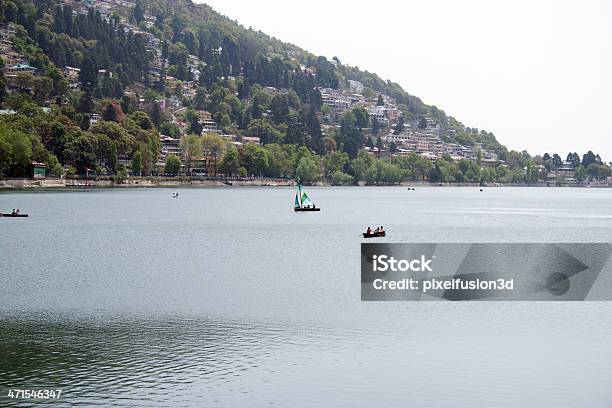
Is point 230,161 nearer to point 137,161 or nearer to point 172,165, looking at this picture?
point 172,165

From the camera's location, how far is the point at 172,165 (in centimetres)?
18575

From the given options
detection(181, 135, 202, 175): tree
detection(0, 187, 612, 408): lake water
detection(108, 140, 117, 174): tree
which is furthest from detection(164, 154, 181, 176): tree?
detection(0, 187, 612, 408): lake water

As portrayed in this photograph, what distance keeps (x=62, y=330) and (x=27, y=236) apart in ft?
110

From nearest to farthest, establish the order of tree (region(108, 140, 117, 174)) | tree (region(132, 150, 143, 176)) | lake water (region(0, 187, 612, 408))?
lake water (region(0, 187, 612, 408)) < tree (region(108, 140, 117, 174)) < tree (region(132, 150, 143, 176))

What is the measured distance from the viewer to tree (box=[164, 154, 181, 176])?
7293 inches

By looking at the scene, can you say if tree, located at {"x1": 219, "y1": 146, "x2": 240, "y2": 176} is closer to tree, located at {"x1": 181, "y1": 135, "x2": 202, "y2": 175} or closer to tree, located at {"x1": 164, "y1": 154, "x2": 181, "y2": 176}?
tree, located at {"x1": 181, "y1": 135, "x2": 202, "y2": 175}

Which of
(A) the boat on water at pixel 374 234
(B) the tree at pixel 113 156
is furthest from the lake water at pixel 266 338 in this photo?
(B) the tree at pixel 113 156

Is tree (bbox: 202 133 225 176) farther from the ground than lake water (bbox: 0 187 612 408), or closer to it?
farther from the ground

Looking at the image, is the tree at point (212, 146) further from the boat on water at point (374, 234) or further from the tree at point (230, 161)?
the boat on water at point (374, 234)

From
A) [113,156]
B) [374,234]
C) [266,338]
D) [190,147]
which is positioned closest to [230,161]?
[190,147]

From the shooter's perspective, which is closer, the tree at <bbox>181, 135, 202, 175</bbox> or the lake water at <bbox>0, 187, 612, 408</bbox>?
the lake water at <bbox>0, 187, 612, 408</bbox>

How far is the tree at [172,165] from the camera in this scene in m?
185

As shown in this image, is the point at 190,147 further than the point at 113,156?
Yes

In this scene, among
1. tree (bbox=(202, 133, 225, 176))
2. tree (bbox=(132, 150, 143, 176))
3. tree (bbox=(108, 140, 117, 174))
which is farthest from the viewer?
tree (bbox=(202, 133, 225, 176))
